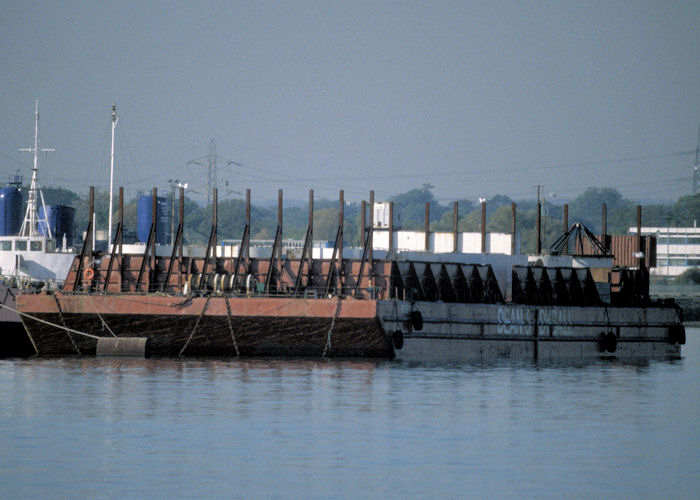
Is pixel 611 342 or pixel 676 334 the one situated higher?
pixel 676 334

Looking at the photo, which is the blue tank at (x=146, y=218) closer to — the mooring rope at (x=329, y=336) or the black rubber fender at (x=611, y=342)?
the mooring rope at (x=329, y=336)

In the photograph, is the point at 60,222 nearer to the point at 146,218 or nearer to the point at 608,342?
the point at 146,218

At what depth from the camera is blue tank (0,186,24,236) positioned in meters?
84.1

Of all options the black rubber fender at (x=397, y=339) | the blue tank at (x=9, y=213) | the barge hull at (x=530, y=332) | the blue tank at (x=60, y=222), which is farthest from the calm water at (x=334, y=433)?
the blue tank at (x=9, y=213)

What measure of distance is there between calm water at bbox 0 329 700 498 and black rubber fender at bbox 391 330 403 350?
348 centimetres

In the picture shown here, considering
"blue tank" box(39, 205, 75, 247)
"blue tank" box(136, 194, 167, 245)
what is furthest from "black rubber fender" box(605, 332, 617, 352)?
"blue tank" box(39, 205, 75, 247)

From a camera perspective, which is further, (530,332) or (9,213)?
(9,213)

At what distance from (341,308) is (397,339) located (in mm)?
3762

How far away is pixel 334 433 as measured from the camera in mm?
36094

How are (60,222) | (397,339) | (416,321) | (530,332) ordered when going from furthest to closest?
(60,222)
(530,332)
(416,321)
(397,339)

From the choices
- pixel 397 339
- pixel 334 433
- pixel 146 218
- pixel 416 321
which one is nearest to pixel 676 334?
pixel 416 321

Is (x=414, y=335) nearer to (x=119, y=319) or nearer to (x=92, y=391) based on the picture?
(x=119, y=319)

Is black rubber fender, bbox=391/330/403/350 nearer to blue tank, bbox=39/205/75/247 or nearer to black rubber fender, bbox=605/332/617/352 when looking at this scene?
black rubber fender, bbox=605/332/617/352

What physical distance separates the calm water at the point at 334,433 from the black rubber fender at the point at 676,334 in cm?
2305
